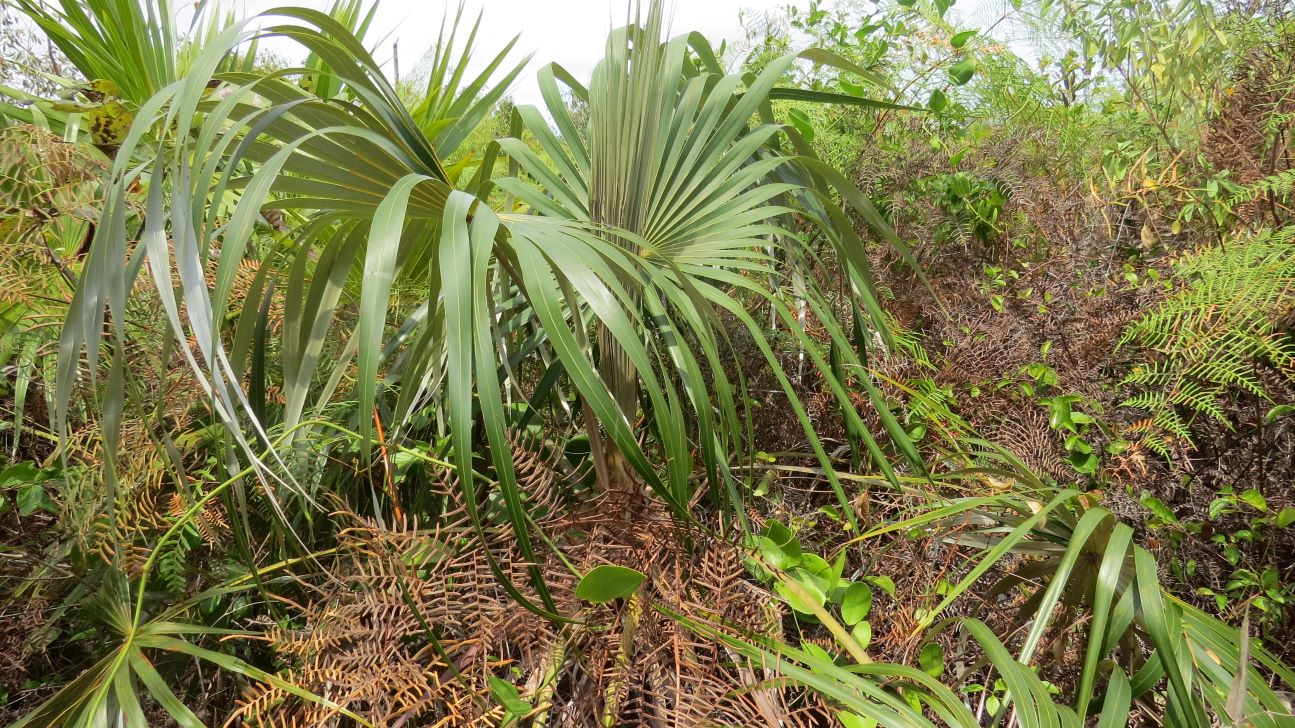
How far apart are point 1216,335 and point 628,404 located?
1057mm

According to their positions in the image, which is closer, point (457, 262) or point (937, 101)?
point (457, 262)

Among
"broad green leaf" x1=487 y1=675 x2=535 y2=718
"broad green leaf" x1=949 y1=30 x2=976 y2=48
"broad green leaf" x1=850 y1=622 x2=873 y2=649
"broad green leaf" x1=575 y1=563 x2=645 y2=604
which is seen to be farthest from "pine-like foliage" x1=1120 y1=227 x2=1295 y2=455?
"broad green leaf" x1=487 y1=675 x2=535 y2=718

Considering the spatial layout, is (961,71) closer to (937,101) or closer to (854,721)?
A: (937,101)

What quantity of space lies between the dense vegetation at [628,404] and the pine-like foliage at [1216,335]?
12 mm

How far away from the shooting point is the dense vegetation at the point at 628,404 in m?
0.93

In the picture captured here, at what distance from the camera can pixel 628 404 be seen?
1.26 meters

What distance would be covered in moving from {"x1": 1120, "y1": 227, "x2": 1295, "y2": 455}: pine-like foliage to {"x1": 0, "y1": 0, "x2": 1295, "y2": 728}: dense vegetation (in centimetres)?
1

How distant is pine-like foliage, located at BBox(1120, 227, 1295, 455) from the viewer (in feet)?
4.38

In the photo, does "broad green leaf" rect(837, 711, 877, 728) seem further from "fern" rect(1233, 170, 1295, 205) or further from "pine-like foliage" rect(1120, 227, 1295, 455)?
"fern" rect(1233, 170, 1295, 205)

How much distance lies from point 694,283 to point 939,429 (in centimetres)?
72

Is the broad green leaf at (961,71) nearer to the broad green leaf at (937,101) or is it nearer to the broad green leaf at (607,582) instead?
the broad green leaf at (937,101)

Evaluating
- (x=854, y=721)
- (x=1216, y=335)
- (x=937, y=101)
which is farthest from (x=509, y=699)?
(x=937, y=101)

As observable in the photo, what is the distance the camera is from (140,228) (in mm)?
1405

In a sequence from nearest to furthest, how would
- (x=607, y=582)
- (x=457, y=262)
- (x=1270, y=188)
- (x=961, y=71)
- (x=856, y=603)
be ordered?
(x=457, y=262) < (x=607, y=582) < (x=856, y=603) < (x=1270, y=188) < (x=961, y=71)
